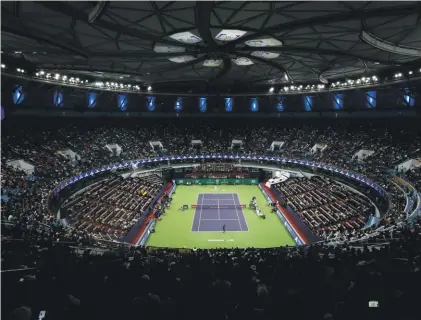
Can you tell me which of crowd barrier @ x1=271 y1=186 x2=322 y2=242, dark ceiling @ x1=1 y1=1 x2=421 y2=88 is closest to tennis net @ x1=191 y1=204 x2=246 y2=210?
crowd barrier @ x1=271 y1=186 x2=322 y2=242

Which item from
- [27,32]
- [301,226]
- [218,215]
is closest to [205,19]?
[27,32]

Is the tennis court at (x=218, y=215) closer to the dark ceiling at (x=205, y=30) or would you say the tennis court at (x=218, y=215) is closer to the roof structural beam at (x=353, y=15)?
the dark ceiling at (x=205, y=30)

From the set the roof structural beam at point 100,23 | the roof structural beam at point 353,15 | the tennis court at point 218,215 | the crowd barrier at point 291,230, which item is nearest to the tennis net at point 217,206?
the tennis court at point 218,215

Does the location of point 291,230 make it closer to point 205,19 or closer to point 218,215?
point 218,215

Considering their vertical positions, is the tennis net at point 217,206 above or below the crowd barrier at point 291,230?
above

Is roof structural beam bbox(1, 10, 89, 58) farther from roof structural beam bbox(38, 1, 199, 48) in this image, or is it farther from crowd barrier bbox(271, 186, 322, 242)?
crowd barrier bbox(271, 186, 322, 242)

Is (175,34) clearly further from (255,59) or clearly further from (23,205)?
(23,205)
